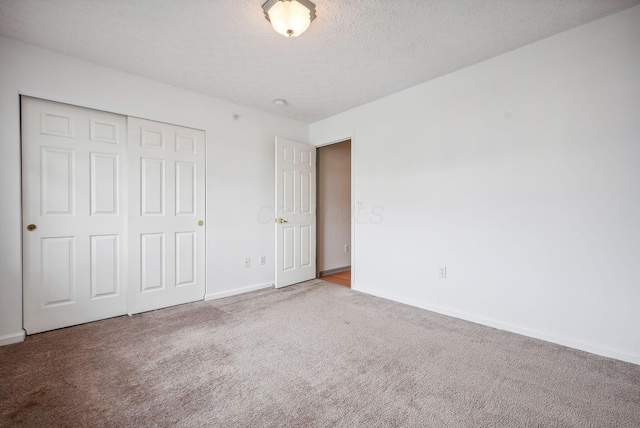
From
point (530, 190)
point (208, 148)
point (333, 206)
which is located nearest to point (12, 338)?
point (208, 148)

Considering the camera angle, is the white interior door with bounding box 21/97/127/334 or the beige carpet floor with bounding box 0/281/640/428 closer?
the beige carpet floor with bounding box 0/281/640/428

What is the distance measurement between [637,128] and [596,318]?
1.42 meters

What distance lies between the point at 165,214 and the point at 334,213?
2.74 m

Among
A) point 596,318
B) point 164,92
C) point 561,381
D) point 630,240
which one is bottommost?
point 561,381

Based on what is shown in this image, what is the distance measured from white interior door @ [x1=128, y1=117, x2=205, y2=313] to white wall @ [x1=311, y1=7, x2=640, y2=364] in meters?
2.35

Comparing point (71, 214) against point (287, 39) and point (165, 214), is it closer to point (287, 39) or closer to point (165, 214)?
point (165, 214)

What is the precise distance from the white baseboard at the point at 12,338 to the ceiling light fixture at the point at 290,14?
3.23m

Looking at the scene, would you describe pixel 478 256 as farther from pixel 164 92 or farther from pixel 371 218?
pixel 164 92

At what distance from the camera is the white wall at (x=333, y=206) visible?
4711 mm

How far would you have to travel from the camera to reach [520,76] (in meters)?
2.43

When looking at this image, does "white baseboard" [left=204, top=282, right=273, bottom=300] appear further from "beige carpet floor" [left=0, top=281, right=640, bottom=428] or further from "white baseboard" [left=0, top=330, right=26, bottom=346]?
"white baseboard" [left=0, top=330, right=26, bottom=346]

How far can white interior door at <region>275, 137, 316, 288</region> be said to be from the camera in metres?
3.88

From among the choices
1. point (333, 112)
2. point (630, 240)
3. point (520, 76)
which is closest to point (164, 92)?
point (333, 112)

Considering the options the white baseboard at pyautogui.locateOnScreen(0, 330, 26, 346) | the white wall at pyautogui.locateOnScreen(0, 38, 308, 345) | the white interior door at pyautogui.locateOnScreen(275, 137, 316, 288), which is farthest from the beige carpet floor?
the white interior door at pyautogui.locateOnScreen(275, 137, 316, 288)
